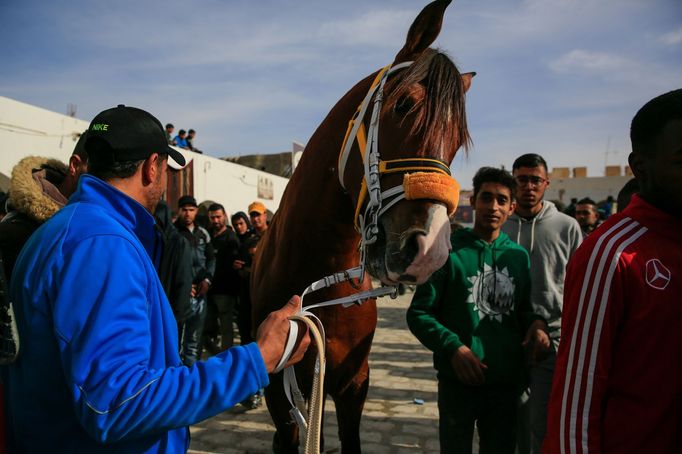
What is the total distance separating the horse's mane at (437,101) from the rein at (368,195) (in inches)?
3.3

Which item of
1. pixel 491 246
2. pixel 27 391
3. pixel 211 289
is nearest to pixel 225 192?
pixel 211 289

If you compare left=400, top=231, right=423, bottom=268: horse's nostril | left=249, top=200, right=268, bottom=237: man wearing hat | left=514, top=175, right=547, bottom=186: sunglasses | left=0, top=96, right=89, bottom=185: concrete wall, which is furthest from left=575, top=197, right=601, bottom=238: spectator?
left=0, top=96, right=89, bottom=185: concrete wall

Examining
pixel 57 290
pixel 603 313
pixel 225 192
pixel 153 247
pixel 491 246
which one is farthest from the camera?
pixel 225 192

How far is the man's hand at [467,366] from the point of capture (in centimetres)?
251

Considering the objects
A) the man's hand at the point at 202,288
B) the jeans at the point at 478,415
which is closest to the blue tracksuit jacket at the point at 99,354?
the jeans at the point at 478,415

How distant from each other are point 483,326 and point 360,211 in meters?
1.28

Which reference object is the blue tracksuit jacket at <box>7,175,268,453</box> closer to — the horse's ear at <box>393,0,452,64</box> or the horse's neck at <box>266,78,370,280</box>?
the horse's neck at <box>266,78,370,280</box>

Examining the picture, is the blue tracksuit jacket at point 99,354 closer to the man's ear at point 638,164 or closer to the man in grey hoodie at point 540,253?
the man's ear at point 638,164

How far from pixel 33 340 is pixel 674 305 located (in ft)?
6.39

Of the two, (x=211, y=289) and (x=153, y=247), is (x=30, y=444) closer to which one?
(x=153, y=247)

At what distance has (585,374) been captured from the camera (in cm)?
143

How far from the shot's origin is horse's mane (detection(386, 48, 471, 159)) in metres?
1.95

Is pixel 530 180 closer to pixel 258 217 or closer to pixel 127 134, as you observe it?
pixel 127 134

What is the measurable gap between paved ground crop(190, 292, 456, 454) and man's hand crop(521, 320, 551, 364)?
204 centimetres
